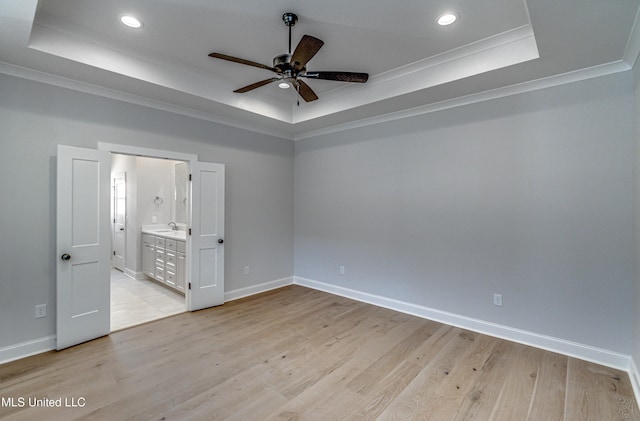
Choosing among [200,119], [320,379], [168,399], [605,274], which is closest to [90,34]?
[200,119]

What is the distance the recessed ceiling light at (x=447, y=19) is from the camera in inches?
91.9

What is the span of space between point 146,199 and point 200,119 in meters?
2.62

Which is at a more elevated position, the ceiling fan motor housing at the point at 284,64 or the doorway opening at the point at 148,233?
the ceiling fan motor housing at the point at 284,64

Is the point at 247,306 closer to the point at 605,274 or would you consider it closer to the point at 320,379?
the point at 320,379

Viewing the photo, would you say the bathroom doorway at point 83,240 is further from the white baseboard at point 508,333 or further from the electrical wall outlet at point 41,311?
the white baseboard at point 508,333

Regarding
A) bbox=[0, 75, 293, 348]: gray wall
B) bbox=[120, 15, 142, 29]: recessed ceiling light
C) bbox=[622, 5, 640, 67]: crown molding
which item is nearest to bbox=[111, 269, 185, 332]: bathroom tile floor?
bbox=[0, 75, 293, 348]: gray wall

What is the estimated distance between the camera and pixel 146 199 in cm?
569

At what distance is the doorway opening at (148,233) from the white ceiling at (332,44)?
72.1 inches

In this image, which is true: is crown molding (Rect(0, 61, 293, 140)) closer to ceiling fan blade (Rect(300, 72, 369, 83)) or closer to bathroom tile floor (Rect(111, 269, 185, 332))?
ceiling fan blade (Rect(300, 72, 369, 83))

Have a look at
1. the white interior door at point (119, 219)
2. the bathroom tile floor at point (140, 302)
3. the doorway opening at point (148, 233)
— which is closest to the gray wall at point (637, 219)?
the bathroom tile floor at point (140, 302)

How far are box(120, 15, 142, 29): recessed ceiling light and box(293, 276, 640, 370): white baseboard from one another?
3991mm

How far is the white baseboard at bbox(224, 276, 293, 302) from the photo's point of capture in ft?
14.4

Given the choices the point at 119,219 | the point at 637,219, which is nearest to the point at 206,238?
the point at 119,219

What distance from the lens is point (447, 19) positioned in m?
2.38
